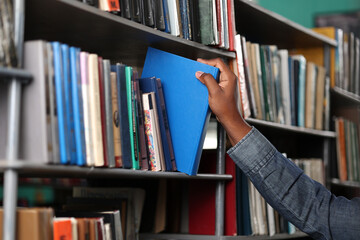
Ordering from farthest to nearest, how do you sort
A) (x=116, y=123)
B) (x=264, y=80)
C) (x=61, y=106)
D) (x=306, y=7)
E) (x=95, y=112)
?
1. (x=306, y=7)
2. (x=264, y=80)
3. (x=116, y=123)
4. (x=95, y=112)
5. (x=61, y=106)

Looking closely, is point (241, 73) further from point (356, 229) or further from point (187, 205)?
point (356, 229)

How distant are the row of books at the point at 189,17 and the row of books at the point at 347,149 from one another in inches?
50.6

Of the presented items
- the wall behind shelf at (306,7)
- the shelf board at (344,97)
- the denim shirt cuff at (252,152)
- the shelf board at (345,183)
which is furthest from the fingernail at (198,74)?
the wall behind shelf at (306,7)

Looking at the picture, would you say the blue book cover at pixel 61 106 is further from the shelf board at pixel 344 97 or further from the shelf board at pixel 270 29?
the shelf board at pixel 344 97

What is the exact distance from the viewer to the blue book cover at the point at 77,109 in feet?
4.50

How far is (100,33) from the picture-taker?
169cm

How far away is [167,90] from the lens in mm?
1817

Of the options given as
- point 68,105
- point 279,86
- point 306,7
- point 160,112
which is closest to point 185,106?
point 160,112

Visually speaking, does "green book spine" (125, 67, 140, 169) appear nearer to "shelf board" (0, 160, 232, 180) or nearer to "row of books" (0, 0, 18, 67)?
"shelf board" (0, 160, 232, 180)


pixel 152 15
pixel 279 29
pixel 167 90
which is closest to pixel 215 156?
pixel 167 90

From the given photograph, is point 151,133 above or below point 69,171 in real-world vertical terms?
above

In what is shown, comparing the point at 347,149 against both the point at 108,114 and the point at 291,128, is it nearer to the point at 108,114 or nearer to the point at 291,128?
the point at 291,128

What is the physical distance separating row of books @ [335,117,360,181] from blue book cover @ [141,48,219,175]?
4.82 ft

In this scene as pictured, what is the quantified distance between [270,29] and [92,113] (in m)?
1.40
